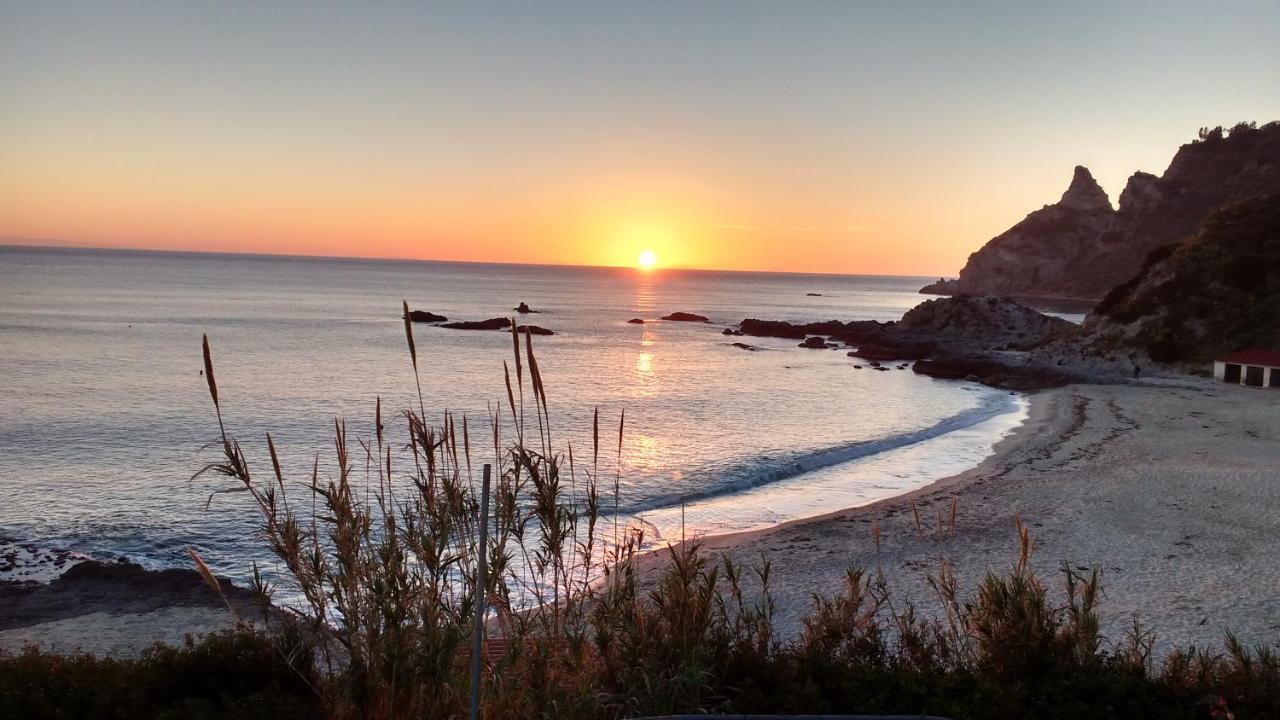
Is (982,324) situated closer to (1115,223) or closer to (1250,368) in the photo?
(1250,368)

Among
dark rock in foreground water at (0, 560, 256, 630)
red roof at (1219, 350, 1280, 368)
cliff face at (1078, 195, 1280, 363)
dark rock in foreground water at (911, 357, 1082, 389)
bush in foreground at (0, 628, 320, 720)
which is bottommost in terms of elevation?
dark rock in foreground water at (0, 560, 256, 630)

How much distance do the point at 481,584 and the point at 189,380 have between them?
39741 mm

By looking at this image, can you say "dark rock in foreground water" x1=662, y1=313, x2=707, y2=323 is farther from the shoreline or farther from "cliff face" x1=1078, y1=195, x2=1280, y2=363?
the shoreline

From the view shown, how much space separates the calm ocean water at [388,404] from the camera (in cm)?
1828

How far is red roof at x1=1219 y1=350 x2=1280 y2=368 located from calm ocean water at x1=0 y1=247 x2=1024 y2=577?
10601 millimetres

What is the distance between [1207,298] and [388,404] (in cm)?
4441

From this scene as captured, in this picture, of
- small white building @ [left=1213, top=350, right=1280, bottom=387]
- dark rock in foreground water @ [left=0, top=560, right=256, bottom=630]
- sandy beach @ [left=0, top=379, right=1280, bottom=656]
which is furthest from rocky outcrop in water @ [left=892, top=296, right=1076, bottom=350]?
dark rock in foreground water @ [left=0, top=560, right=256, bottom=630]

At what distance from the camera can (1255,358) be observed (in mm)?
36781

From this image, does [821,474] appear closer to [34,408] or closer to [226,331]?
A: [34,408]

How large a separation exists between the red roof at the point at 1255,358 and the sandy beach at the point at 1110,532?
11.7 metres

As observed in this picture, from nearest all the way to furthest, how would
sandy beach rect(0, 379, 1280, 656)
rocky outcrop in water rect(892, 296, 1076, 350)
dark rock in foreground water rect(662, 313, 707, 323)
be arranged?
sandy beach rect(0, 379, 1280, 656) → rocky outcrop in water rect(892, 296, 1076, 350) → dark rock in foreground water rect(662, 313, 707, 323)

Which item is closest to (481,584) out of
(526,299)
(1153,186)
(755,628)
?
(755,628)

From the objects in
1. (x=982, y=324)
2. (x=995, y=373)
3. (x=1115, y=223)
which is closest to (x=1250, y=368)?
(x=995, y=373)

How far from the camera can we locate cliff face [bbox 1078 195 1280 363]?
42438 millimetres
